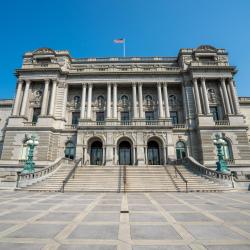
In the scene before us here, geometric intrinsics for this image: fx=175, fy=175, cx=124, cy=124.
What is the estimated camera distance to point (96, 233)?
188 inches

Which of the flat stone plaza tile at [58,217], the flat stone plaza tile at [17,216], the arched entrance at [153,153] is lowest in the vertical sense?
the flat stone plaza tile at [58,217]

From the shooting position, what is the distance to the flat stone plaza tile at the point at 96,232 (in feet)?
14.7

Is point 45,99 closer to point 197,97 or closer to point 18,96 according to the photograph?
point 18,96

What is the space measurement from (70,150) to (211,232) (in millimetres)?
24962

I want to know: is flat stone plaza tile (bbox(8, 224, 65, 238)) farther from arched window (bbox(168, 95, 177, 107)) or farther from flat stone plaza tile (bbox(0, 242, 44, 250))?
arched window (bbox(168, 95, 177, 107))

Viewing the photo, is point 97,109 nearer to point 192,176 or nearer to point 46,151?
point 46,151

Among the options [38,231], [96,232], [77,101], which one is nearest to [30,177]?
[38,231]

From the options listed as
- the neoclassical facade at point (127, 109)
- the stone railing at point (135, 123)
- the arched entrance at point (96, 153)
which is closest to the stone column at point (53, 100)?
the neoclassical facade at point (127, 109)

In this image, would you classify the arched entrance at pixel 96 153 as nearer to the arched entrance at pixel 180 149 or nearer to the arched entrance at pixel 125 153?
the arched entrance at pixel 125 153

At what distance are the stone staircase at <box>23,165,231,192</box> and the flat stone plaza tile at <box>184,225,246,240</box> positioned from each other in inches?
403

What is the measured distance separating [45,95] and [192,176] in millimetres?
25048

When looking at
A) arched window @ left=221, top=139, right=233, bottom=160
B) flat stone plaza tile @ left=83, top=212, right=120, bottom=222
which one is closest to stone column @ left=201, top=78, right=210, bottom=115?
arched window @ left=221, top=139, right=233, bottom=160

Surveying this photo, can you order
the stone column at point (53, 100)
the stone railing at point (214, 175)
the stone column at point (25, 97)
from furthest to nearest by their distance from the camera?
1. the stone column at point (25, 97)
2. the stone column at point (53, 100)
3. the stone railing at point (214, 175)

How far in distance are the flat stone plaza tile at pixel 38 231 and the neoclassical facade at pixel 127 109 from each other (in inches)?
779
